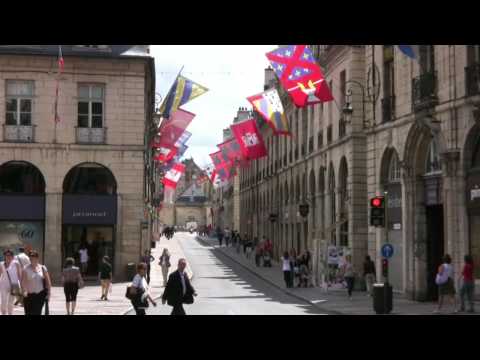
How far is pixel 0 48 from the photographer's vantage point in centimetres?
3378

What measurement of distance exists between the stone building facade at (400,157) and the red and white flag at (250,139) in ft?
9.48

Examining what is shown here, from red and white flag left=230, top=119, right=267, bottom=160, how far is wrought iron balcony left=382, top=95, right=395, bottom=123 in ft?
40.8

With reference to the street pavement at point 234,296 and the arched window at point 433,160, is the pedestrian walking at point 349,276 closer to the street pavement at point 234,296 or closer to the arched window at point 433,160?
Answer: the street pavement at point 234,296

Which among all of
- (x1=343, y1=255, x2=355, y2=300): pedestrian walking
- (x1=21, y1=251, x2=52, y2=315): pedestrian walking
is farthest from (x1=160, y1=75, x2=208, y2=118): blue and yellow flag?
(x1=21, y1=251, x2=52, y2=315): pedestrian walking

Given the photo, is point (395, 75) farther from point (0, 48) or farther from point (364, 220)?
point (0, 48)

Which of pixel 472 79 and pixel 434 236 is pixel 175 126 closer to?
pixel 434 236

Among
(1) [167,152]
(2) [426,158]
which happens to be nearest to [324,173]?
(1) [167,152]

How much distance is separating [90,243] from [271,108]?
10.2m

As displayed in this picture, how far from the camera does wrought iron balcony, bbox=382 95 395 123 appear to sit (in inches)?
1142

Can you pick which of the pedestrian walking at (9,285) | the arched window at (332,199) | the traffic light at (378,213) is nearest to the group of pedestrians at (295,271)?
the arched window at (332,199)

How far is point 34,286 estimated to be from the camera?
49.8 feet

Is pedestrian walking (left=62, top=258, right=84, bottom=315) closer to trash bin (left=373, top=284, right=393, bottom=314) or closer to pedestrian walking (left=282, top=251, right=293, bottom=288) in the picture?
trash bin (left=373, top=284, right=393, bottom=314)
